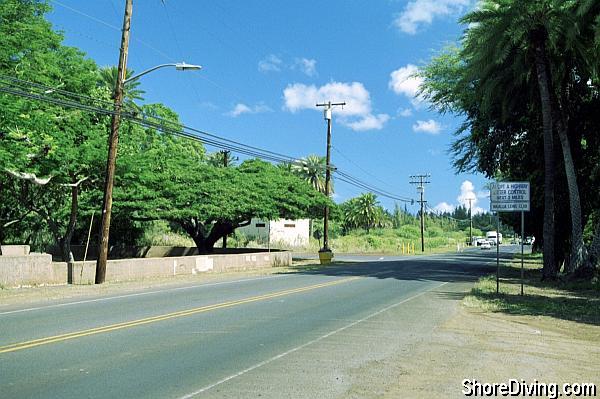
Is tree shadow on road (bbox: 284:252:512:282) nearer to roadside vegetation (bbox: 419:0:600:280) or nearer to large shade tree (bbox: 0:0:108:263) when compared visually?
roadside vegetation (bbox: 419:0:600:280)

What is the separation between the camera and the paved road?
7.11 meters

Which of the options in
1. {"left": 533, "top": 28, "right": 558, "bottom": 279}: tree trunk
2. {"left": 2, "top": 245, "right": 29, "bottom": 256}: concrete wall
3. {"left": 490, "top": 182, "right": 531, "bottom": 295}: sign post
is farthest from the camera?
{"left": 2, "top": 245, "right": 29, "bottom": 256}: concrete wall

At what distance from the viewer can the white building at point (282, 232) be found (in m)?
77.5

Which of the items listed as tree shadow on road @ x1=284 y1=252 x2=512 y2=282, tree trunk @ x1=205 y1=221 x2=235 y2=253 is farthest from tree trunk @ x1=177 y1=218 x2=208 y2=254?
tree shadow on road @ x1=284 y1=252 x2=512 y2=282

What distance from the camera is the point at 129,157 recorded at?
91.0 ft

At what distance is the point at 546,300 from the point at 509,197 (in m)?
3.22

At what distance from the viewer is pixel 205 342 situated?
32.7ft

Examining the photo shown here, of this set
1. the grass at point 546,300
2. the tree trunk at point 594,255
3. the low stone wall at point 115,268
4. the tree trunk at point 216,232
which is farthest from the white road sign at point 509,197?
the tree trunk at point 216,232

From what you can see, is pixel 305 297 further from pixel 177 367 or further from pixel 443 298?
pixel 177 367

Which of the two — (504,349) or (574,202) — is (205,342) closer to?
(504,349)

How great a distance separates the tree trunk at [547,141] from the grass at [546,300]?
6.77 feet

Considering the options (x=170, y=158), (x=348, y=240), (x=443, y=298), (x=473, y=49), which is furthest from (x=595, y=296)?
(x=348, y=240)

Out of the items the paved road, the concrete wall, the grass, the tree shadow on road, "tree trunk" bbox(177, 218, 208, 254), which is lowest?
the paved road

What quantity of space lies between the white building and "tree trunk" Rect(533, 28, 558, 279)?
167 ft
